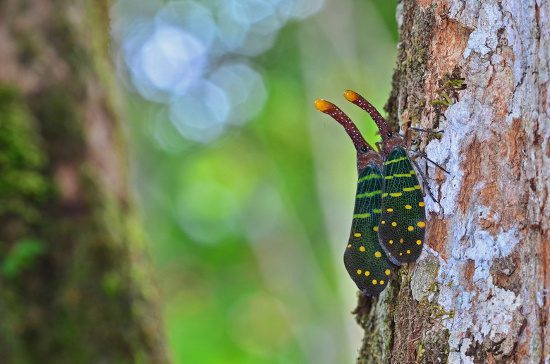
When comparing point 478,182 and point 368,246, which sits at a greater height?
point 478,182

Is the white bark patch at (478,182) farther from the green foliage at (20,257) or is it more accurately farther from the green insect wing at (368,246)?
the green foliage at (20,257)

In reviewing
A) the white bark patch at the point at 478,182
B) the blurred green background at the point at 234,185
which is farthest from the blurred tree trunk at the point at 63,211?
the blurred green background at the point at 234,185

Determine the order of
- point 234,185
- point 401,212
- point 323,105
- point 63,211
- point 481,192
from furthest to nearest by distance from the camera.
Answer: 1. point 234,185
2. point 63,211
3. point 323,105
4. point 401,212
5. point 481,192

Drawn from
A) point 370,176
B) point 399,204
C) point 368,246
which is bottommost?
point 368,246

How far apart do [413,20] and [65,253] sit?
2.60m

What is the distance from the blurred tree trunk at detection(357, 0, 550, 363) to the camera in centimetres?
177

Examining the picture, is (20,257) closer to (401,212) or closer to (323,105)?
(323,105)

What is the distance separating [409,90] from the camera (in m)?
2.07

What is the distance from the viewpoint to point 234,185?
1488cm

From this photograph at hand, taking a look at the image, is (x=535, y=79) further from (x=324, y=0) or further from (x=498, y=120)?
(x=324, y=0)

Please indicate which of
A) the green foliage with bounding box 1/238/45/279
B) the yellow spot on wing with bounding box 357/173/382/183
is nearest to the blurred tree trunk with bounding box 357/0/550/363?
the yellow spot on wing with bounding box 357/173/382/183

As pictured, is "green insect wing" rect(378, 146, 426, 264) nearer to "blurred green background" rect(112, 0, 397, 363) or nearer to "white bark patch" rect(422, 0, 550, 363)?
"white bark patch" rect(422, 0, 550, 363)

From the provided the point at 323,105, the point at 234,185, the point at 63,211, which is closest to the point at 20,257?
the point at 63,211

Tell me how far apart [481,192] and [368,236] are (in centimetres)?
39
